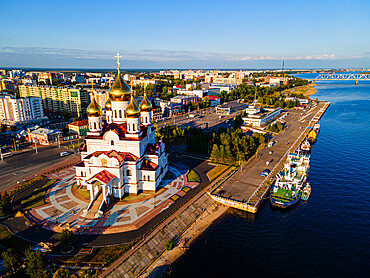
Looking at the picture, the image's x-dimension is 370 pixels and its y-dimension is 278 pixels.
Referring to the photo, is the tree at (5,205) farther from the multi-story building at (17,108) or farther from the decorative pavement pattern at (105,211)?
the multi-story building at (17,108)

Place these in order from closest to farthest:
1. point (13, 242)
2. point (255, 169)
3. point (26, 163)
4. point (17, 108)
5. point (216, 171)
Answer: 1. point (13, 242)
2. point (216, 171)
3. point (255, 169)
4. point (26, 163)
5. point (17, 108)

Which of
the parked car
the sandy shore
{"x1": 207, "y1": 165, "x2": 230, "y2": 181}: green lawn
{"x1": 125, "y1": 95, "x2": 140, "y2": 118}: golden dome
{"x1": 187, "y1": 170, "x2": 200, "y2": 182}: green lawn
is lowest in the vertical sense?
the sandy shore

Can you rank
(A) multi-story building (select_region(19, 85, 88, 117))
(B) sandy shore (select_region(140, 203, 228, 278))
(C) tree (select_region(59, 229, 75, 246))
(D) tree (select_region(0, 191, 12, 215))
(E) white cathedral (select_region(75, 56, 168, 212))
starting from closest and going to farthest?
(B) sandy shore (select_region(140, 203, 228, 278)) → (C) tree (select_region(59, 229, 75, 246)) → (D) tree (select_region(0, 191, 12, 215)) → (E) white cathedral (select_region(75, 56, 168, 212)) → (A) multi-story building (select_region(19, 85, 88, 117))

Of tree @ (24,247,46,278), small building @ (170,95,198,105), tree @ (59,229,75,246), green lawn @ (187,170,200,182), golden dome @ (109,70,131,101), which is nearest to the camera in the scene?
tree @ (24,247,46,278)

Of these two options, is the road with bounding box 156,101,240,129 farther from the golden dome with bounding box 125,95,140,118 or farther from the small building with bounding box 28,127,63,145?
the golden dome with bounding box 125,95,140,118

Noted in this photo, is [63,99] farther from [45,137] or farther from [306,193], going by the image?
[306,193]

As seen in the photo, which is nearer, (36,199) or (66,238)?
(66,238)

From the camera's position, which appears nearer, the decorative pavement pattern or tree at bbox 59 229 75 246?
tree at bbox 59 229 75 246

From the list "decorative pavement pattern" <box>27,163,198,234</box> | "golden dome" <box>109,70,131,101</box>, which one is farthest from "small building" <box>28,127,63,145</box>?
"golden dome" <box>109,70,131,101</box>

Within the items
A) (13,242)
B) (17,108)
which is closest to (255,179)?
(13,242)
